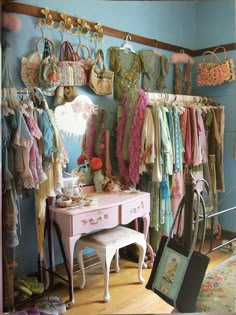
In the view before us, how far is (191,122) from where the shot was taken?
1310 millimetres

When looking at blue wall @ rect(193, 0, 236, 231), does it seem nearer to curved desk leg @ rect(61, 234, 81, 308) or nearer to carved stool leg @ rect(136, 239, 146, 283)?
carved stool leg @ rect(136, 239, 146, 283)

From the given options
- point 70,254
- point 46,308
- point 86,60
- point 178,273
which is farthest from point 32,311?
point 86,60

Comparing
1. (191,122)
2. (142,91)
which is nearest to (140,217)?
(191,122)

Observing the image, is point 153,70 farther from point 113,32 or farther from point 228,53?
point 228,53

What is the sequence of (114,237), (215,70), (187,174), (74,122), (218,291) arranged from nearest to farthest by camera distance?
(218,291), (215,70), (187,174), (74,122), (114,237)

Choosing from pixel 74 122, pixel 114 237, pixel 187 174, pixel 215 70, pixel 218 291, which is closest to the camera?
pixel 218 291

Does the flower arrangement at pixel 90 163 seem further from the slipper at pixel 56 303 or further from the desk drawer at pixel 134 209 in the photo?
the slipper at pixel 56 303

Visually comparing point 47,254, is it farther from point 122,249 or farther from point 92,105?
point 92,105

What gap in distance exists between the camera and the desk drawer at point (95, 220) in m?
1.37

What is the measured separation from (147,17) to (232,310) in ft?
3.41

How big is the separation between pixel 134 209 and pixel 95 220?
0.18 m

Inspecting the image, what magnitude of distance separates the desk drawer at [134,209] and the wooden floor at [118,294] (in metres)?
0.21

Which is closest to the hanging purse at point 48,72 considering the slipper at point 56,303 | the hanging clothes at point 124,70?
the hanging clothes at point 124,70

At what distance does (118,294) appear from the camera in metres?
1.30
